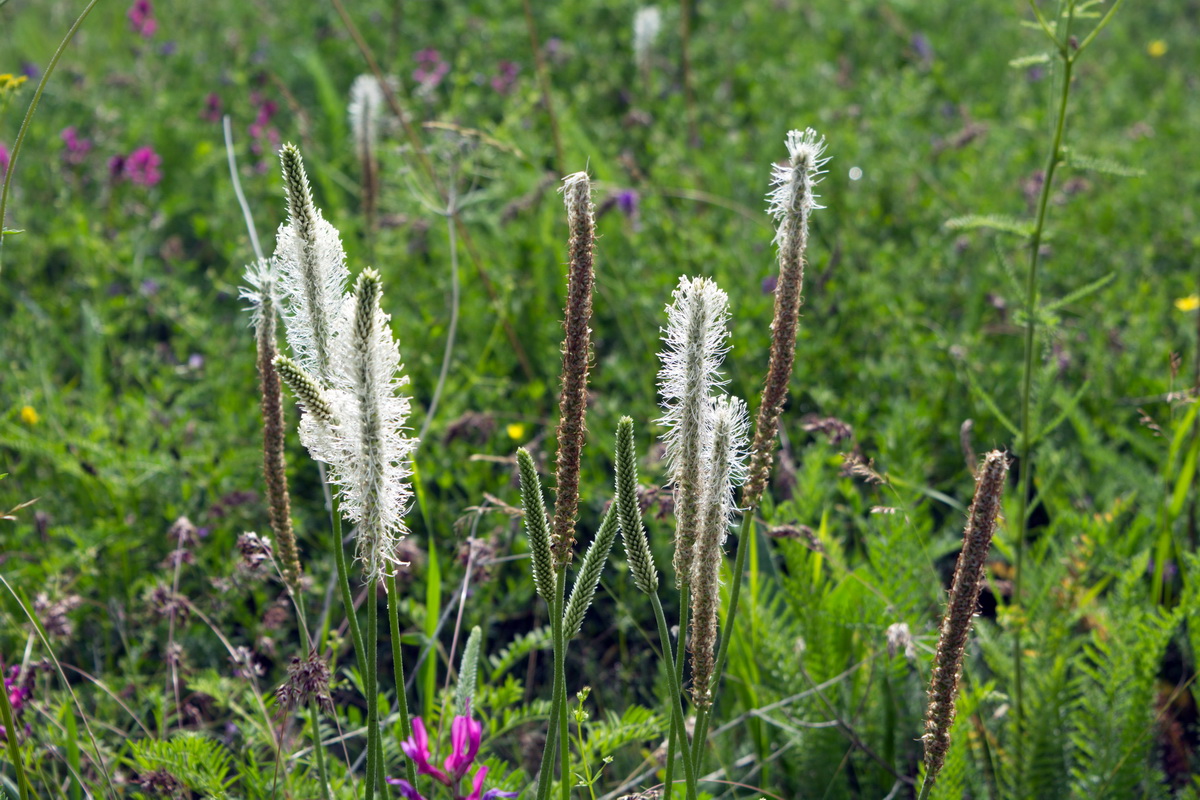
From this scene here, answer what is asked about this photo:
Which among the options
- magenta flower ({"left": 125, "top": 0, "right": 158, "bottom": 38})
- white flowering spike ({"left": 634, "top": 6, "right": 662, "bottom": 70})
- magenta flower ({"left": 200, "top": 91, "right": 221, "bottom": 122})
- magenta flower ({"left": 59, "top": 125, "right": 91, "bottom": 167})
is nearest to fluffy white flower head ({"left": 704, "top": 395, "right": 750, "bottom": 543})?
white flowering spike ({"left": 634, "top": 6, "right": 662, "bottom": 70})

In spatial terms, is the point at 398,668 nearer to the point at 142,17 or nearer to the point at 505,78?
the point at 505,78

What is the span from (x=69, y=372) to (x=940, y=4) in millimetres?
5609

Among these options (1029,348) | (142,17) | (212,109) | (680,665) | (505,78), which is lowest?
(680,665)

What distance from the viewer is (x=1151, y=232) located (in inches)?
177

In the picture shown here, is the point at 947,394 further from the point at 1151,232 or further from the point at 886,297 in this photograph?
the point at 1151,232

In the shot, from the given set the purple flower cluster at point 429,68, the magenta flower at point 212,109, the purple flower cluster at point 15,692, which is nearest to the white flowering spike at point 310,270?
the purple flower cluster at point 15,692

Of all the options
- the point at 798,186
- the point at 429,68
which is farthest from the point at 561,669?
the point at 429,68

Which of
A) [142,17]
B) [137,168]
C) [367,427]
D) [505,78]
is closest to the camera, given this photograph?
[367,427]

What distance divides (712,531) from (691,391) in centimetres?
19

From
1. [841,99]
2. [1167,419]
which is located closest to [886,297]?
[1167,419]

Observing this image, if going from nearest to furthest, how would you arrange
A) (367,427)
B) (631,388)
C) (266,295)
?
(367,427) → (266,295) → (631,388)

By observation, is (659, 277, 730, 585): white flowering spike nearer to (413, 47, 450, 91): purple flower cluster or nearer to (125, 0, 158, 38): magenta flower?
(413, 47, 450, 91): purple flower cluster

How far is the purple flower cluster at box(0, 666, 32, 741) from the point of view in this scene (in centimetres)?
189

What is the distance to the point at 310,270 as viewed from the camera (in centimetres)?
129
